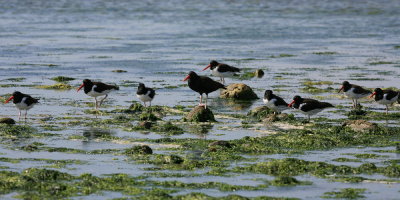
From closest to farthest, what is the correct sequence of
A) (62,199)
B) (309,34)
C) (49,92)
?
(62,199) → (49,92) → (309,34)

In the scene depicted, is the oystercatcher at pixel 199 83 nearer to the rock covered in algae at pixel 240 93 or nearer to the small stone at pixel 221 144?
the rock covered in algae at pixel 240 93

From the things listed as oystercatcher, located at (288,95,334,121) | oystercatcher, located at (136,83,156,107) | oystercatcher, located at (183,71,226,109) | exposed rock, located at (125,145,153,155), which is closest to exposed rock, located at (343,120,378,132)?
oystercatcher, located at (288,95,334,121)

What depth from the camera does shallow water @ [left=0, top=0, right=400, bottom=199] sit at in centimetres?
1622

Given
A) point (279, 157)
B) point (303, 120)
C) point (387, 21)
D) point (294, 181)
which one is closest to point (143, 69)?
point (303, 120)

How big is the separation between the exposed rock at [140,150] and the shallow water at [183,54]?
583 millimetres

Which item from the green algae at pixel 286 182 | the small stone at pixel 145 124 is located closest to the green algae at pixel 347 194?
the green algae at pixel 286 182

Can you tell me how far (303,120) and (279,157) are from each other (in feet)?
14.9

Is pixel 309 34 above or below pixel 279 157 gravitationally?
above

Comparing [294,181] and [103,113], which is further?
[103,113]

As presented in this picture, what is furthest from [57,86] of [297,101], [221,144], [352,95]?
[221,144]

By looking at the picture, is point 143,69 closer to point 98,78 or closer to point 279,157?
point 98,78

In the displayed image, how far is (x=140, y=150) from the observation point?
14.3m

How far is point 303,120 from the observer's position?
1852cm

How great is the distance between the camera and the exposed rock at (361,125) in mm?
16500
